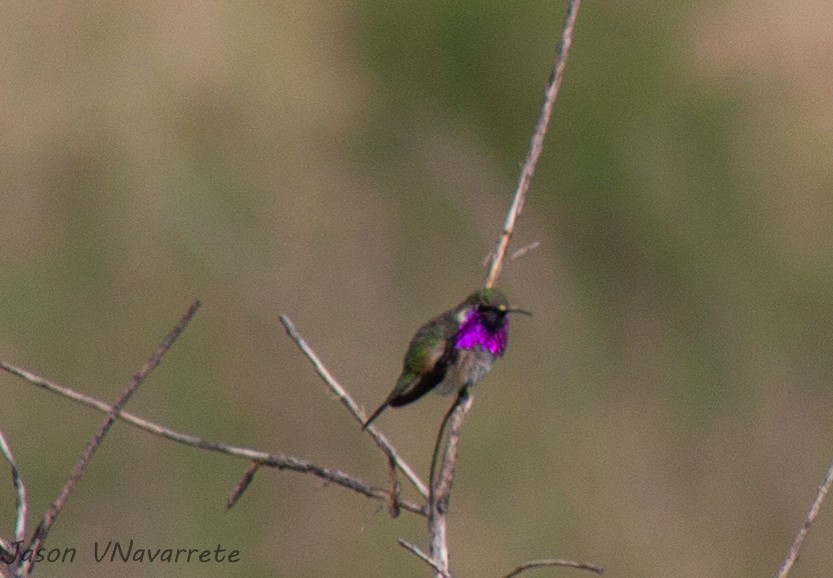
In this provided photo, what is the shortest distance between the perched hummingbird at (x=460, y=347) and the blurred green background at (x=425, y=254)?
2.06m

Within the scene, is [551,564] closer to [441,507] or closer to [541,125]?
[441,507]

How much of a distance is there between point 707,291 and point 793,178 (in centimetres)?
59

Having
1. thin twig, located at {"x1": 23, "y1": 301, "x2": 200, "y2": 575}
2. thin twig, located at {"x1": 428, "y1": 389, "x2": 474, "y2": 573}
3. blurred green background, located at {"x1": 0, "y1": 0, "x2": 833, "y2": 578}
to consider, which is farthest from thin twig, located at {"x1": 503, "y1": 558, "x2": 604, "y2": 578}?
blurred green background, located at {"x1": 0, "y1": 0, "x2": 833, "y2": 578}

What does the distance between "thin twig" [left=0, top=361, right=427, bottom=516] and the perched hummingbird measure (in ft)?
1.41

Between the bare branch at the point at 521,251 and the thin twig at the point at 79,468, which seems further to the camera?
the bare branch at the point at 521,251

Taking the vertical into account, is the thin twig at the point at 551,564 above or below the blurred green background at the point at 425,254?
below

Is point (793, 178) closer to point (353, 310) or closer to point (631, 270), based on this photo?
point (631, 270)

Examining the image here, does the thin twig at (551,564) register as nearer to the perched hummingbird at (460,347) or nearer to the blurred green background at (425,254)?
the perched hummingbird at (460,347)

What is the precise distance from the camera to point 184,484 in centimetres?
417

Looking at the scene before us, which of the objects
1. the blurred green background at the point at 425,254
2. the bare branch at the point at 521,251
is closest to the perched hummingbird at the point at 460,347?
the bare branch at the point at 521,251

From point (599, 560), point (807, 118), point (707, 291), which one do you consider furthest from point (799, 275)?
point (599, 560)

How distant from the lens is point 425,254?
462 centimetres

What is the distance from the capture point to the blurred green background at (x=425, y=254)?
13.9ft

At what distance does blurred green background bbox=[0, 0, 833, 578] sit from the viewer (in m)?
4.23
